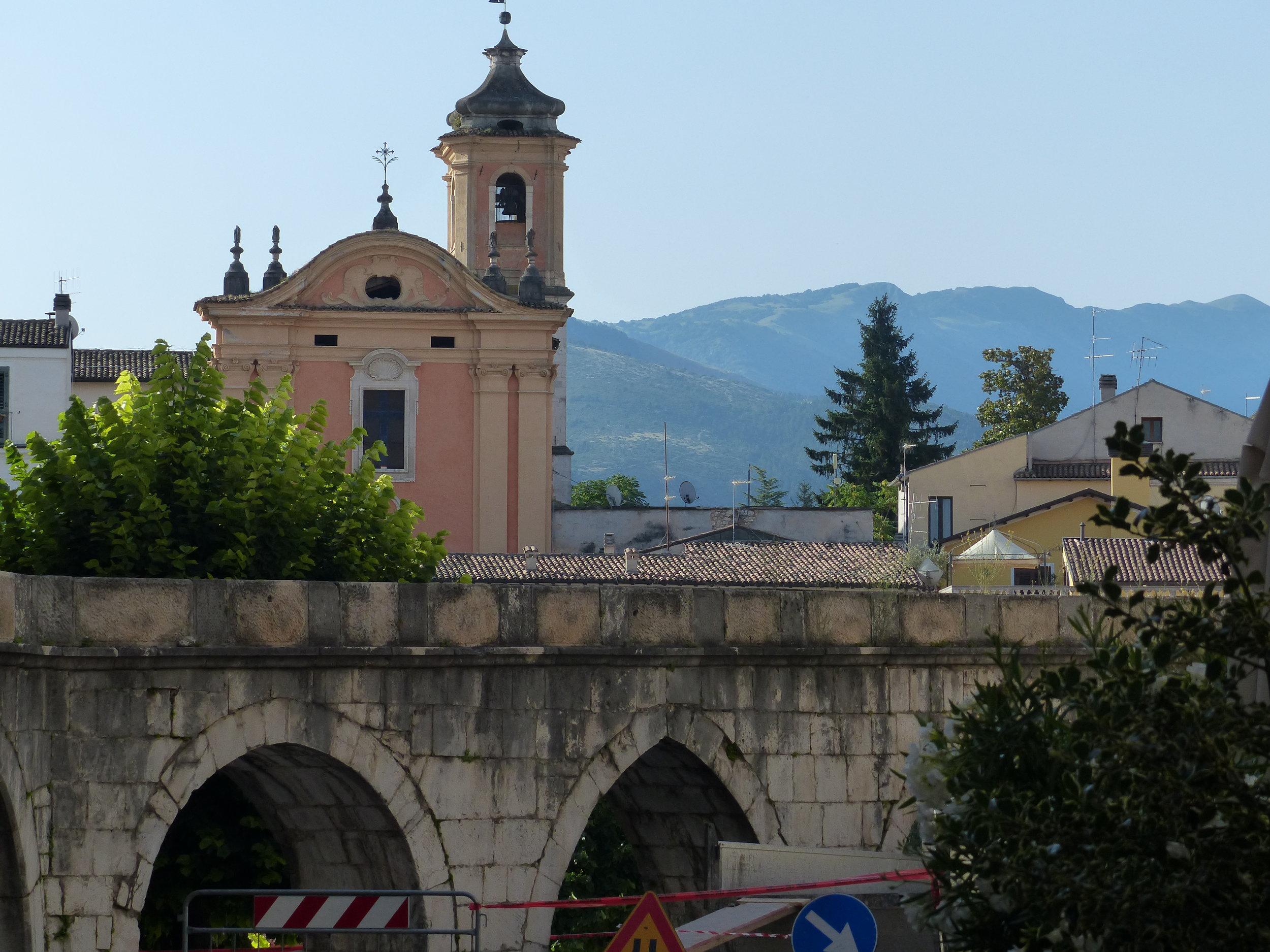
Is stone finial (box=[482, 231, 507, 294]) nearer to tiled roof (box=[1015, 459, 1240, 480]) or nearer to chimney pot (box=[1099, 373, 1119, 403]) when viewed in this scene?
tiled roof (box=[1015, 459, 1240, 480])

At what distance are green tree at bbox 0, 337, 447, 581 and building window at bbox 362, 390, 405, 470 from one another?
26.5m

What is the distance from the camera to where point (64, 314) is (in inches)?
2141

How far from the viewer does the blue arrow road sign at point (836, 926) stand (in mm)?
9945

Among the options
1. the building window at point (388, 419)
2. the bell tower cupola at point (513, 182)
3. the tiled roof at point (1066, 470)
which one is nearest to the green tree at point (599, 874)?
the building window at point (388, 419)

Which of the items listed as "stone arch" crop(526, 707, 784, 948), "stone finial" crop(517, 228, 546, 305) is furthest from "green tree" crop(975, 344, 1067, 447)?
"stone arch" crop(526, 707, 784, 948)

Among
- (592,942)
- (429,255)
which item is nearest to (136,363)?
(429,255)

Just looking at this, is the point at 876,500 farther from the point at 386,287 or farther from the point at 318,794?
the point at 318,794

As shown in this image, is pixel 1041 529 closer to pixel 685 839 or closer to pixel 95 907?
pixel 685 839

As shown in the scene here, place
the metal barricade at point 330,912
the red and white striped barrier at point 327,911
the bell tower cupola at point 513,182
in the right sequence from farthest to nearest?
the bell tower cupola at point 513,182 → the red and white striped barrier at point 327,911 → the metal barricade at point 330,912

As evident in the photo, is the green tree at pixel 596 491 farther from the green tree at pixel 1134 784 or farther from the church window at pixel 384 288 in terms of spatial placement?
the green tree at pixel 1134 784

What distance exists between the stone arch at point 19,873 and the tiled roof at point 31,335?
36.3m

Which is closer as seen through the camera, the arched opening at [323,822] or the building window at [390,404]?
the arched opening at [323,822]

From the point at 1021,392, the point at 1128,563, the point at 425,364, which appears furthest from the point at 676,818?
the point at 1021,392

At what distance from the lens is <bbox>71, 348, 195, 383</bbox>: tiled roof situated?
1967 inches
